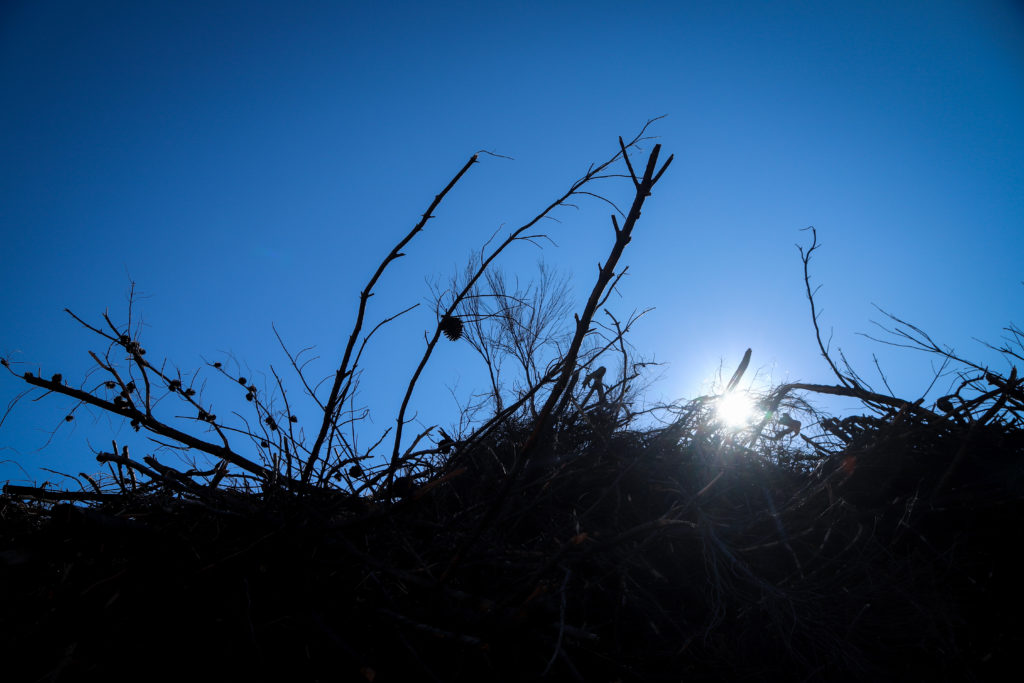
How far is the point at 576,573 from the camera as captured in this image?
1.66 meters

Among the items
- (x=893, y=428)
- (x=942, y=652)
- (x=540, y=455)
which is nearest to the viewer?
(x=942, y=652)

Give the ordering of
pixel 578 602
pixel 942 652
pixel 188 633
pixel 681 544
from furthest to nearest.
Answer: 1. pixel 681 544
2. pixel 578 602
3. pixel 942 652
4. pixel 188 633

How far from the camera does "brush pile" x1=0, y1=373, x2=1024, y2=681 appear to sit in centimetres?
126

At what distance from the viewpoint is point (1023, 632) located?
1569 mm

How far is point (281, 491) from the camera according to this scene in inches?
60.0

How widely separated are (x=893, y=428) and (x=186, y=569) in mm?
2592

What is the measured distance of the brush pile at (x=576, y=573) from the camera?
1265 mm

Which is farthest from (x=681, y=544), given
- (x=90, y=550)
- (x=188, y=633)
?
(x=90, y=550)

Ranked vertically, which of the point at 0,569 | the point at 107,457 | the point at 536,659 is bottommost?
the point at 536,659

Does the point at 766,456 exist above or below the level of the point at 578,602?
above

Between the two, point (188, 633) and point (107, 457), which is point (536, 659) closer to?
point (188, 633)

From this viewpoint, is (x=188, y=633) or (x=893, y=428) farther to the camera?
(x=893, y=428)

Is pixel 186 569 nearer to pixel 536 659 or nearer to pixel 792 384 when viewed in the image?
pixel 536 659

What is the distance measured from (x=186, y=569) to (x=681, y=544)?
1636 millimetres
